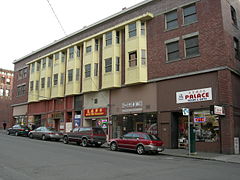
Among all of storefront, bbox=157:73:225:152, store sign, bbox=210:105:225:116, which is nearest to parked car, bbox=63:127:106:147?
storefront, bbox=157:73:225:152

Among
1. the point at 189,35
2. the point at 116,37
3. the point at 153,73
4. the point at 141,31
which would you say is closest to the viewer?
the point at 189,35

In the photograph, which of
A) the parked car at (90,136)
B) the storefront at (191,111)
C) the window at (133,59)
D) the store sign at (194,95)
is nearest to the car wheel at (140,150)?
the storefront at (191,111)

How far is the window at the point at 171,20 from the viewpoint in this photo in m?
22.6

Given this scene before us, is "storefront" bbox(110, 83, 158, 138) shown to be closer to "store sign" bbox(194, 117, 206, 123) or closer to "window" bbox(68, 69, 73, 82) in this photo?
"store sign" bbox(194, 117, 206, 123)

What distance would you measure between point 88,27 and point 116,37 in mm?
5172

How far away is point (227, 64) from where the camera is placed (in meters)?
18.7

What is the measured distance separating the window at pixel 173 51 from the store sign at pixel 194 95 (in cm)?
335

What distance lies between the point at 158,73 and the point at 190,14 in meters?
5.80

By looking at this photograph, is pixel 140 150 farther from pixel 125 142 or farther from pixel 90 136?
pixel 90 136

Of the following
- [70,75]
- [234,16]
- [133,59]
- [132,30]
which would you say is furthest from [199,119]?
[70,75]

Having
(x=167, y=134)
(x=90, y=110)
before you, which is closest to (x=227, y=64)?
(x=167, y=134)

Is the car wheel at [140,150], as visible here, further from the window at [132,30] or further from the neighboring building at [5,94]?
the neighboring building at [5,94]

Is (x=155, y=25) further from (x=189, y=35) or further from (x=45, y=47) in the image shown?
(x=45, y=47)

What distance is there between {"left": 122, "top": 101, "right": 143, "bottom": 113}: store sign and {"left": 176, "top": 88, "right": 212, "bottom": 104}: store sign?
4072 mm
